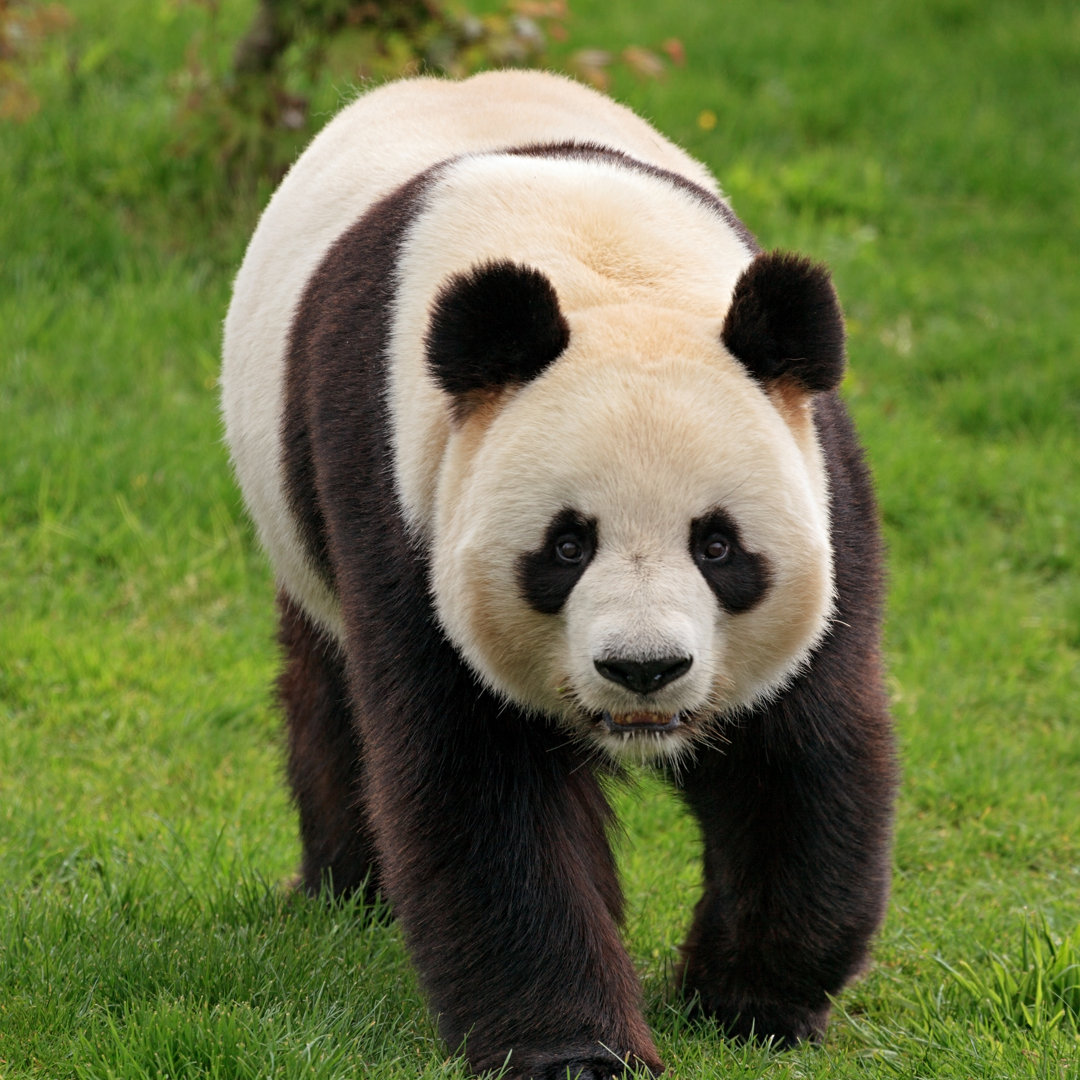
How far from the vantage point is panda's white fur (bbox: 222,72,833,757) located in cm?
297

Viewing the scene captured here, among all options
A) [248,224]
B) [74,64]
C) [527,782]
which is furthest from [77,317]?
[527,782]

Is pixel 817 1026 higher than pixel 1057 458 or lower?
higher

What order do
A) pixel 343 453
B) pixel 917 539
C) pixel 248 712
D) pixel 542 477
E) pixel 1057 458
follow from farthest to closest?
pixel 1057 458 < pixel 917 539 < pixel 248 712 < pixel 343 453 < pixel 542 477

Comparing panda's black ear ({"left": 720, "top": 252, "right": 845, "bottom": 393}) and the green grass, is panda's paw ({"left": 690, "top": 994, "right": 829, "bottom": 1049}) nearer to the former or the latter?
the green grass

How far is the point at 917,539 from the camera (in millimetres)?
6773

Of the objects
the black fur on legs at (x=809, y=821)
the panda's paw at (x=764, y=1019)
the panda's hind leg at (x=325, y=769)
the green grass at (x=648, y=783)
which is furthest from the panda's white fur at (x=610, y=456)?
the panda's hind leg at (x=325, y=769)

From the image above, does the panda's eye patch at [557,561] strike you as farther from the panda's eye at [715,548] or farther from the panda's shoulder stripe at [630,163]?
the panda's shoulder stripe at [630,163]

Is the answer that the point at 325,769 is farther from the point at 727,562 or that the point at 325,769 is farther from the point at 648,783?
the point at 727,562

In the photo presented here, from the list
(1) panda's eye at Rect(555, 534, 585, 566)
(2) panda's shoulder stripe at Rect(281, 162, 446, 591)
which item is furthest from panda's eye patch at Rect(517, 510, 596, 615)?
(2) panda's shoulder stripe at Rect(281, 162, 446, 591)

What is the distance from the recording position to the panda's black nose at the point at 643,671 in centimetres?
285

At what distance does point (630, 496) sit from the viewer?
297 cm

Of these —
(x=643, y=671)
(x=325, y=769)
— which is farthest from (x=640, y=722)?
(x=325, y=769)

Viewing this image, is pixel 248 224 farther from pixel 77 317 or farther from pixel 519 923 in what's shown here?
pixel 519 923

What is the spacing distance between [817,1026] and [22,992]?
5.94ft
